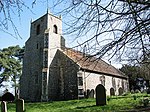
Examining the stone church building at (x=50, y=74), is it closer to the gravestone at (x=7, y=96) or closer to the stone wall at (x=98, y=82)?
the stone wall at (x=98, y=82)

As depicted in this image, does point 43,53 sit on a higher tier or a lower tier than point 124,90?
higher

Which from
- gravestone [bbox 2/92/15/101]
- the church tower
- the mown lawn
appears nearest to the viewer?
the mown lawn

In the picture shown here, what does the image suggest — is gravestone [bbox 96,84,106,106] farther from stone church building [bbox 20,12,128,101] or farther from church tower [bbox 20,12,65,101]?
church tower [bbox 20,12,65,101]

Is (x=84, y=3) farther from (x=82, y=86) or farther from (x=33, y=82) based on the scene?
(x=33, y=82)

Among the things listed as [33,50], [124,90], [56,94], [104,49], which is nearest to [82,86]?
[56,94]

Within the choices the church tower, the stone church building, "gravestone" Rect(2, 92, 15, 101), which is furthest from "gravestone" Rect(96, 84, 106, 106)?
the church tower

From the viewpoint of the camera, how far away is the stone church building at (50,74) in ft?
93.7

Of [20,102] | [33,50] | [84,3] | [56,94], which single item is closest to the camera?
[84,3]

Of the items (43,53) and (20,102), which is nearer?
(20,102)

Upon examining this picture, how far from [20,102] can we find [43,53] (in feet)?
64.4

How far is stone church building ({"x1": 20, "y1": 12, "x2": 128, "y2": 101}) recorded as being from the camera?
28.6m

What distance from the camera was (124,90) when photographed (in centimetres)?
4066

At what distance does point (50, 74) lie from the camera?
29984mm

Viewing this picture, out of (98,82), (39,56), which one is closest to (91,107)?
(98,82)
